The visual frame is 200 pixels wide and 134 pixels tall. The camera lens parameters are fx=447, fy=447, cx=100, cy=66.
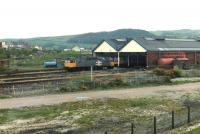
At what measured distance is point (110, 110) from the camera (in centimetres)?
3412

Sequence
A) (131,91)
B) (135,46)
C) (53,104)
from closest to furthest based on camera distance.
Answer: (53,104)
(131,91)
(135,46)

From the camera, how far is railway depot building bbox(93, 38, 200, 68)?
2970 inches

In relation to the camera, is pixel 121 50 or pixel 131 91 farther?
pixel 121 50

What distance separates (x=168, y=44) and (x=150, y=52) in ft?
29.1

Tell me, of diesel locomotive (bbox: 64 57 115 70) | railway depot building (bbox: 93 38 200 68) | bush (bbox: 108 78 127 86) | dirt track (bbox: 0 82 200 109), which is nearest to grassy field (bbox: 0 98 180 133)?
dirt track (bbox: 0 82 200 109)

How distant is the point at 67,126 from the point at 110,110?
6.88m

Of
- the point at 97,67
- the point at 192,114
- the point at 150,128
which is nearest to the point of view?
the point at 150,128

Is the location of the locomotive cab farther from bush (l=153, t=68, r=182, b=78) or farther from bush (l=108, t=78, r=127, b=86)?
bush (l=108, t=78, r=127, b=86)

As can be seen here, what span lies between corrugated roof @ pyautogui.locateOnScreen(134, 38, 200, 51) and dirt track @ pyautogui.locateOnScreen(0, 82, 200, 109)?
973 inches

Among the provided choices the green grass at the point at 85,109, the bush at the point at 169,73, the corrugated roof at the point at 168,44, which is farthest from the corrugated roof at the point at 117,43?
the green grass at the point at 85,109

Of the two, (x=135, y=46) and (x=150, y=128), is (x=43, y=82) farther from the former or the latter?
(x=135, y=46)

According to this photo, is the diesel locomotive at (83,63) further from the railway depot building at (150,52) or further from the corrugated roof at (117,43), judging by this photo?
the corrugated roof at (117,43)

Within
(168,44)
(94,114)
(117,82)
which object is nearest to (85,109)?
(94,114)

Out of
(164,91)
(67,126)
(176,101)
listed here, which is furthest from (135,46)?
(67,126)
